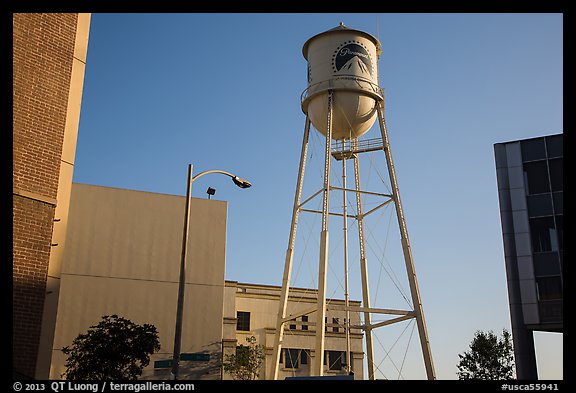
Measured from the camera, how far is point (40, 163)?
16.1m

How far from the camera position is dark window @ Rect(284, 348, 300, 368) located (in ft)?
150

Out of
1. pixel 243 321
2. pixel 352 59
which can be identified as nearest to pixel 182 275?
pixel 352 59

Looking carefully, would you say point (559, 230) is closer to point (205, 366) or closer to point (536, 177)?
point (536, 177)

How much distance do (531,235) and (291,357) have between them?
68.6 ft

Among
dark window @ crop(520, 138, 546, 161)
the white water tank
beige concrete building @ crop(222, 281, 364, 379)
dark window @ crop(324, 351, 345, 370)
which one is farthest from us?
dark window @ crop(324, 351, 345, 370)

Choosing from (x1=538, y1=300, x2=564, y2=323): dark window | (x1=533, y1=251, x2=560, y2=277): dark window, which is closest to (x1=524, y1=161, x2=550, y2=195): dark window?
(x1=533, y1=251, x2=560, y2=277): dark window

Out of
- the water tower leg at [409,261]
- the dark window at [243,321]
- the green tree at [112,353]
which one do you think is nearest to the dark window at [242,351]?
the dark window at [243,321]

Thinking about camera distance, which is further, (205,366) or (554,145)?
(554,145)

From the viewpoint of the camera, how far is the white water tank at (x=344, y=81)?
29.0m

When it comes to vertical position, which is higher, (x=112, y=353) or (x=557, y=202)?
(x=557, y=202)

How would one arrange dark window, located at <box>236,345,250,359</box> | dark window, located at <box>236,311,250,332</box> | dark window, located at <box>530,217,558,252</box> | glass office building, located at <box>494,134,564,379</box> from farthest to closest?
dark window, located at <box>236,311,250,332</box> → dark window, located at <box>236,345,250,359</box> → dark window, located at <box>530,217,558,252</box> → glass office building, located at <box>494,134,564,379</box>

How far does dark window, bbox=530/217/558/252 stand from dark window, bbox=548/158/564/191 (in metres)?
1.66

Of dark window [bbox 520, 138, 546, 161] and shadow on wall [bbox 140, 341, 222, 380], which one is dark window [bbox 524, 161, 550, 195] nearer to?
dark window [bbox 520, 138, 546, 161]

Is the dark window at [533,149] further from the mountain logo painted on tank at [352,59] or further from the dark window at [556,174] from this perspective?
the mountain logo painted on tank at [352,59]
